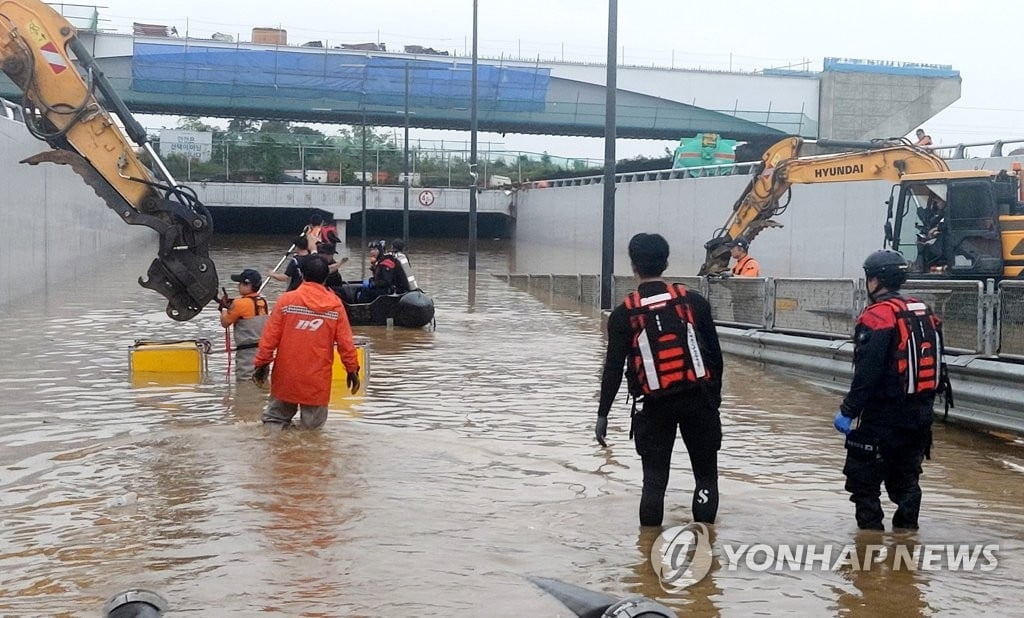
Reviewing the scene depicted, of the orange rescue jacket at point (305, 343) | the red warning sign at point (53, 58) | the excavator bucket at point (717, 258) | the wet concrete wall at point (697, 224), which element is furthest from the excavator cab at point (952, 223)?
the red warning sign at point (53, 58)

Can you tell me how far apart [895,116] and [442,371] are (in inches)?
2487

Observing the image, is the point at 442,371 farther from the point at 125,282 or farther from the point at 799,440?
the point at 125,282

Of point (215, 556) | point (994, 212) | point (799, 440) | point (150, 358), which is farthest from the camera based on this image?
point (994, 212)

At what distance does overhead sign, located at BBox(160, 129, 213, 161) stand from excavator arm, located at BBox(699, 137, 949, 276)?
39.6m

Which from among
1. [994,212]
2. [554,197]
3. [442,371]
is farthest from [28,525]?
[554,197]

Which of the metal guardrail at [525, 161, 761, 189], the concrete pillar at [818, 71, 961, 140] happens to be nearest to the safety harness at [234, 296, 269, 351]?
the metal guardrail at [525, 161, 761, 189]

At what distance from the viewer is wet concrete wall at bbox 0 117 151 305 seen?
2377cm

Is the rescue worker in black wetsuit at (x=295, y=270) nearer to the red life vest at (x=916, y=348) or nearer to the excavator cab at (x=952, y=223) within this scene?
the red life vest at (x=916, y=348)

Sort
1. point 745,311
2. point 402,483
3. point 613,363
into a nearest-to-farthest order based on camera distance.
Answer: point 613,363 → point 402,483 → point 745,311

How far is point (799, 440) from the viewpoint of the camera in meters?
11.3

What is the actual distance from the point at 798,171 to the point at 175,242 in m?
13.5

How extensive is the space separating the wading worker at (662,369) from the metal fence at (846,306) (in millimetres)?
5294

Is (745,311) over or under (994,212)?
under

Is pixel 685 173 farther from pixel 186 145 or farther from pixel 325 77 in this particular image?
pixel 325 77
